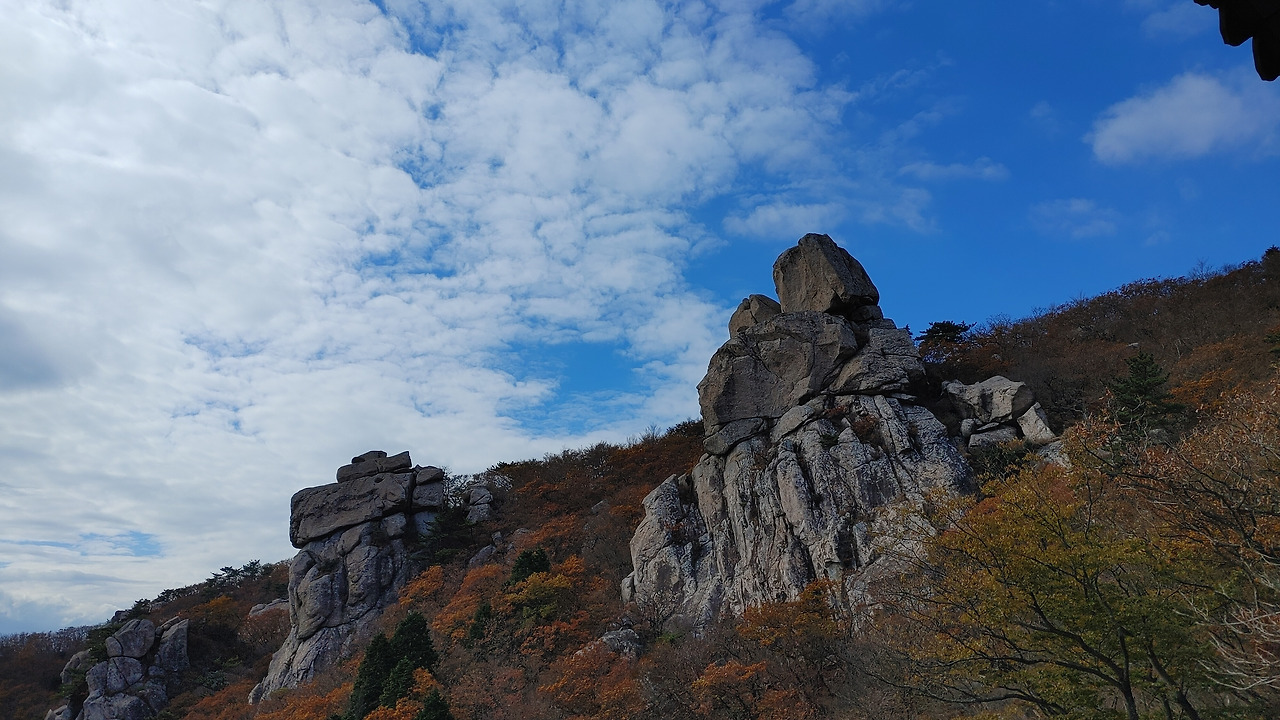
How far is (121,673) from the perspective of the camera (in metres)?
37.4

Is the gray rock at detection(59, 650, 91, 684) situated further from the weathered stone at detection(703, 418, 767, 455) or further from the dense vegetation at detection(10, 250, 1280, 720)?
the weathered stone at detection(703, 418, 767, 455)

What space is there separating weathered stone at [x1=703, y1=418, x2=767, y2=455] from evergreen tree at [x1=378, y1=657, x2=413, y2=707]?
15069 millimetres

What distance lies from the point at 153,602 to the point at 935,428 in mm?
56428

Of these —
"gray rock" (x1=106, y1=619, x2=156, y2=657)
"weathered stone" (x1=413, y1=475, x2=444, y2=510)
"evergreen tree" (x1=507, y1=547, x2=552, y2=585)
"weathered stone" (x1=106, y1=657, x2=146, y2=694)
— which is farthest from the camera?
"weathered stone" (x1=413, y1=475, x2=444, y2=510)

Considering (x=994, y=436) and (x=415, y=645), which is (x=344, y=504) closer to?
(x=415, y=645)

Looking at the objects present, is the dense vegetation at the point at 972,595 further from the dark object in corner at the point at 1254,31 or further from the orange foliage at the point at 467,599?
the dark object in corner at the point at 1254,31

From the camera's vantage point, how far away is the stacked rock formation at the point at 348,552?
3447 cm

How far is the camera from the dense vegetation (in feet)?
32.8

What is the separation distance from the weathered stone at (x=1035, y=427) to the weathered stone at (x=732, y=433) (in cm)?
1017

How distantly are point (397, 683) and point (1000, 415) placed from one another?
24776 mm

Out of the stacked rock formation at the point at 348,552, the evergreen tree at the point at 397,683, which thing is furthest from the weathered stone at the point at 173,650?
the evergreen tree at the point at 397,683

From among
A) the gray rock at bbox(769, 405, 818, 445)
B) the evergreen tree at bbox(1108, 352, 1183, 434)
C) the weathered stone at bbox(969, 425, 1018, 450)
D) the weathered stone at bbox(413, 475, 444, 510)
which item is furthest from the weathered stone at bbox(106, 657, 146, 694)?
the evergreen tree at bbox(1108, 352, 1183, 434)

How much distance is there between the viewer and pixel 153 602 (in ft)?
166

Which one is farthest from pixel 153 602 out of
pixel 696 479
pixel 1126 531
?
pixel 1126 531
